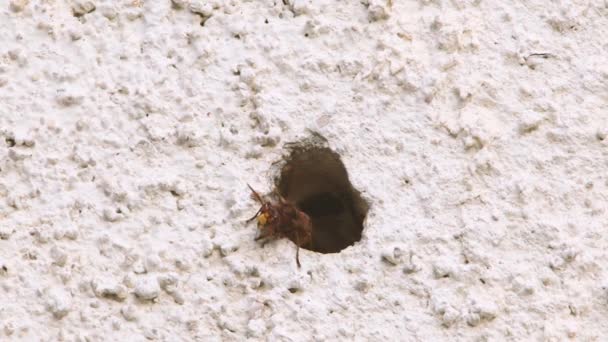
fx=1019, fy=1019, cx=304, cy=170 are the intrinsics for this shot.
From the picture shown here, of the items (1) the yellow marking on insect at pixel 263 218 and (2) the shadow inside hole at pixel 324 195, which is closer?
(1) the yellow marking on insect at pixel 263 218

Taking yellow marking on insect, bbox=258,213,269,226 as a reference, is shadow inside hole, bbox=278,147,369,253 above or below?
below

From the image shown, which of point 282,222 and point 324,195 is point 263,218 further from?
point 324,195

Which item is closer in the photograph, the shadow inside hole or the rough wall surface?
the rough wall surface

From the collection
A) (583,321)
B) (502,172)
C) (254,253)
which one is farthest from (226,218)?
(583,321)

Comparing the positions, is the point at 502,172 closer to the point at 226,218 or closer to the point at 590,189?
the point at 590,189
